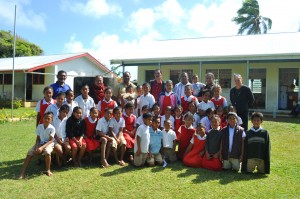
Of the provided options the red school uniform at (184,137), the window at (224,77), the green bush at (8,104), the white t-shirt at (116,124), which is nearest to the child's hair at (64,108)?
the white t-shirt at (116,124)

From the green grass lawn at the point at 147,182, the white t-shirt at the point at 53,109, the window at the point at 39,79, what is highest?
the window at the point at 39,79

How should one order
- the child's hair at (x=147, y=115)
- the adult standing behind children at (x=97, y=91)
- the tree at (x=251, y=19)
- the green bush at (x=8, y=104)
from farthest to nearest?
the tree at (x=251, y=19), the green bush at (x=8, y=104), the adult standing behind children at (x=97, y=91), the child's hair at (x=147, y=115)

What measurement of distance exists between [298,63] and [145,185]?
11743 mm

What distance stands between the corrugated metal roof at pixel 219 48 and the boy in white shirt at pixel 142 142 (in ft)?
28.6

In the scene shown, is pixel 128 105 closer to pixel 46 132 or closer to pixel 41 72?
pixel 46 132

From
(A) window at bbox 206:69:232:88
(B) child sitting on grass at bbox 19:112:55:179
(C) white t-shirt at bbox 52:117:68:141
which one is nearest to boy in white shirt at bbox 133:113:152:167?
(C) white t-shirt at bbox 52:117:68:141

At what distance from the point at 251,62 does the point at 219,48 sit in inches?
89.1

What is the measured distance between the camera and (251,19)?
1323 inches

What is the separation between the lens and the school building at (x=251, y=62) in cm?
1371

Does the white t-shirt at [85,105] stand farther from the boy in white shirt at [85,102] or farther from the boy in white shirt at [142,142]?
the boy in white shirt at [142,142]

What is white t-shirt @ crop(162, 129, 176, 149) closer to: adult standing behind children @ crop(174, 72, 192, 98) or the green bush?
adult standing behind children @ crop(174, 72, 192, 98)

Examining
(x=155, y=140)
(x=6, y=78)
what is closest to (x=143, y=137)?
(x=155, y=140)

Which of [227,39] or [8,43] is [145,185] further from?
[8,43]

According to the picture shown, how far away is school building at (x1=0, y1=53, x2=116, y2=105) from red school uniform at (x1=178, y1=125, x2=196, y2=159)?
14.3m
